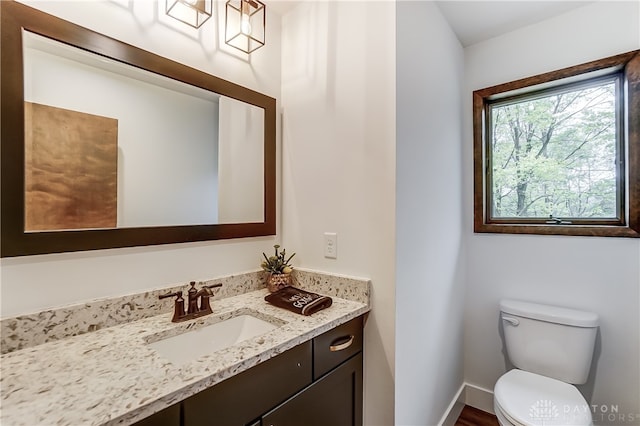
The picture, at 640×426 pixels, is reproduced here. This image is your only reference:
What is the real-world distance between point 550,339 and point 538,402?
40 cm

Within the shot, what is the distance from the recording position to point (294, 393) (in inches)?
39.0

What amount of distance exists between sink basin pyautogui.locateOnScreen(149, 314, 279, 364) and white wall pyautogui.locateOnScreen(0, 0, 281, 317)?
24 cm

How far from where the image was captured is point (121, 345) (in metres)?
0.91

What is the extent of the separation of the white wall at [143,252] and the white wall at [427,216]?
2.46ft

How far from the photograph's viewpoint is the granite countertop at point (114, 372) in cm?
61

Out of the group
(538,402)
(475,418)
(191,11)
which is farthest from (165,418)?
(475,418)

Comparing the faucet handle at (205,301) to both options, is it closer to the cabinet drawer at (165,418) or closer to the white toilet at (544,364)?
the cabinet drawer at (165,418)

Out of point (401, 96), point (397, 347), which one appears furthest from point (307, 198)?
point (397, 347)

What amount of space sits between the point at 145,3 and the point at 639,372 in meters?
2.89

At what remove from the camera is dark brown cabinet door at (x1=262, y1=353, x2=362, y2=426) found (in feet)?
3.16

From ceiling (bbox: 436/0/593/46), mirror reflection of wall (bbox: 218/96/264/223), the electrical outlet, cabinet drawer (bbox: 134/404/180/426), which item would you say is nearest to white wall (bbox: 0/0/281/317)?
mirror reflection of wall (bbox: 218/96/264/223)

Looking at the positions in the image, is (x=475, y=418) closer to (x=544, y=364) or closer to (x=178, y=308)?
(x=544, y=364)

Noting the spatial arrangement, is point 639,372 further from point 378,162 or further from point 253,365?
point 253,365

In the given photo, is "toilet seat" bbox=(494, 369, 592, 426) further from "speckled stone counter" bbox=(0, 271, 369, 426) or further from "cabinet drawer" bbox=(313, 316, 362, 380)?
"speckled stone counter" bbox=(0, 271, 369, 426)
